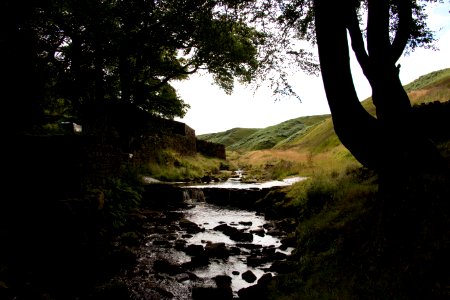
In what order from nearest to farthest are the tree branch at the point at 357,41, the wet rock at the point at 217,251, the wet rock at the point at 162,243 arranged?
the tree branch at the point at 357,41 < the wet rock at the point at 217,251 < the wet rock at the point at 162,243

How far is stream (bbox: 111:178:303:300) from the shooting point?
5945 millimetres

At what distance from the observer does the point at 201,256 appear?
734 cm

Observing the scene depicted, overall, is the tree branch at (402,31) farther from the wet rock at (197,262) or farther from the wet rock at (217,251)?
the wet rock at (197,262)

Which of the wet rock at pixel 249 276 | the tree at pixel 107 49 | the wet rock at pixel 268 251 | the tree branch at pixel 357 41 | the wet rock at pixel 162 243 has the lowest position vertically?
the wet rock at pixel 268 251

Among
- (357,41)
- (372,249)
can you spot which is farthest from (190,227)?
(357,41)

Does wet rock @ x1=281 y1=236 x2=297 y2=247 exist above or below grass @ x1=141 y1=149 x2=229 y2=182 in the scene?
below

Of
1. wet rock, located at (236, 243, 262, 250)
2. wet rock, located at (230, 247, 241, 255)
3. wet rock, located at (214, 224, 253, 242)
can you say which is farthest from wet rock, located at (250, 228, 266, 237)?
wet rock, located at (230, 247, 241, 255)

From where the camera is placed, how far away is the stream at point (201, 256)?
19.5 feet

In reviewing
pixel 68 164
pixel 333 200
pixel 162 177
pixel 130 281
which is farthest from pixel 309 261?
pixel 162 177

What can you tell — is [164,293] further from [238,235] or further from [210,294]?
[238,235]

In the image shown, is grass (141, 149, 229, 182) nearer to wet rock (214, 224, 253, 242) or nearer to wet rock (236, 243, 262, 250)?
wet rock (214, 224, 253, 242)

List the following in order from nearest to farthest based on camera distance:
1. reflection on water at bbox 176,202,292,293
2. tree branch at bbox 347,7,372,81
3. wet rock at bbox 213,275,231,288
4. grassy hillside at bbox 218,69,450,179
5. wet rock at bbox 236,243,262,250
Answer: wet rock at bbox 213,275,231,288, tree branch at bbox 347,7,372,81, reflection on water at bbox 176,202,292,293, wet rock at bbox 236,243,262,250, grassy hillside at bbox 218,69,450,179

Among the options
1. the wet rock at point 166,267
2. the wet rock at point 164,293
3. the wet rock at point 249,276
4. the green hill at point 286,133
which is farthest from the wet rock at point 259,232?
the green hill at point 286,133

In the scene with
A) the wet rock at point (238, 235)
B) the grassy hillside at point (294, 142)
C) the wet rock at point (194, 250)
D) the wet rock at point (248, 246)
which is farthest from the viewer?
the grassy hillside at point (294, 142)
